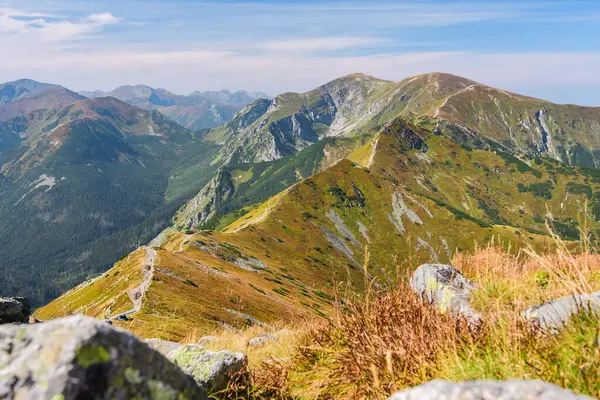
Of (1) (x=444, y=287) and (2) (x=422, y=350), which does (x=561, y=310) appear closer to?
(2) (x=422, y=350)

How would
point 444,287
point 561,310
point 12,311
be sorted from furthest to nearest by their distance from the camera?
1. point 12,311
2. point 444,287
3. point 561,310

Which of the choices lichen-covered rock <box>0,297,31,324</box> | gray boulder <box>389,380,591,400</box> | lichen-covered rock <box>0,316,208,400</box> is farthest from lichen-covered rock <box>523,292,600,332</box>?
lichen-covered rock <box>0,297,31,324</box>

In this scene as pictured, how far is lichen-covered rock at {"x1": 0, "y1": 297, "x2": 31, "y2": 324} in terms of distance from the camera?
46.2 ft

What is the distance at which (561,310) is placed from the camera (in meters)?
5.45

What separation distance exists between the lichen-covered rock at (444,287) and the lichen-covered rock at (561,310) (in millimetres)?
1344

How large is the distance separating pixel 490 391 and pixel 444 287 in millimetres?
5797

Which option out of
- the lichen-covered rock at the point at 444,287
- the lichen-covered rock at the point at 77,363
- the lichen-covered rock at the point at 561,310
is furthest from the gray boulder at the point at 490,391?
the lichen-covered rock at the point at 444,287

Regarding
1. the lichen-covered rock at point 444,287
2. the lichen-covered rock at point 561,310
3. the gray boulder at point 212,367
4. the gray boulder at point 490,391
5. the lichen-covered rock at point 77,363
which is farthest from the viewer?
the lichen-covered rock at point 444,287

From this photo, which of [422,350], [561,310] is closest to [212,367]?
[422,350]

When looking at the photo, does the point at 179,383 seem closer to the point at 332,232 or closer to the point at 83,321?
the point at 83,321

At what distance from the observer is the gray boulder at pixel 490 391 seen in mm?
2848

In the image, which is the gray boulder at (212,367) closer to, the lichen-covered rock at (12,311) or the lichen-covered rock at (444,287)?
the lichen-covered rock at (444,287)

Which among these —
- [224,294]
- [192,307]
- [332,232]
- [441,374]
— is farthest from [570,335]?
[332,232]

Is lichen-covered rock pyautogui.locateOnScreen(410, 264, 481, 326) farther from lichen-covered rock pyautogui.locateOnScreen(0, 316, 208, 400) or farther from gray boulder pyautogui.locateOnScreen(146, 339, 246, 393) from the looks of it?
lichen-covered rock pyautogui.locateOnScreen(0, 316, 208, 400)
